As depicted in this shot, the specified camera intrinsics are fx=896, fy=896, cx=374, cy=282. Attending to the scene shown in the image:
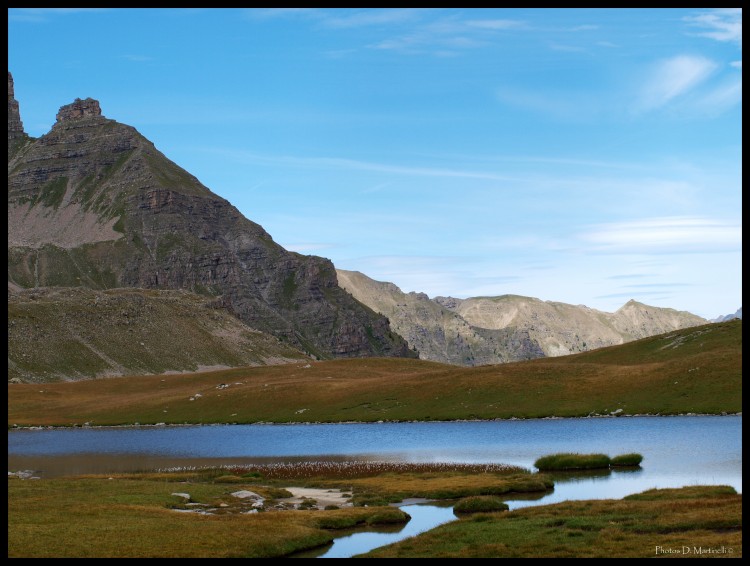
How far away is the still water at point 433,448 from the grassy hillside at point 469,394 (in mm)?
7981

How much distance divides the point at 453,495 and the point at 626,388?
71117 millimetres

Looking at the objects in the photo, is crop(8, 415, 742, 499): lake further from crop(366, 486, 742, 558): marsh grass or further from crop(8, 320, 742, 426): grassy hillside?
crop(366, 486, 742, 558): marsh grass

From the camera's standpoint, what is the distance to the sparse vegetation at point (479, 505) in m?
49.4

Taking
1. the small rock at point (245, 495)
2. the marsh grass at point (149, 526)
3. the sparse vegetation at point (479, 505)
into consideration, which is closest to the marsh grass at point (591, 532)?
the sparse vegetation at point (479, 505)

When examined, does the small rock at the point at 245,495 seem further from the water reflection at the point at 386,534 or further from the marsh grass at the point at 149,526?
the water reflection at the point at 386,534

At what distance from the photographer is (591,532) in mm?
37906

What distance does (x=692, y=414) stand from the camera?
105 metres

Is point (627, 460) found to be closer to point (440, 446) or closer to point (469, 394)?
point (440, 446)

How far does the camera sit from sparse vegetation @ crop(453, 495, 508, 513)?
162ft

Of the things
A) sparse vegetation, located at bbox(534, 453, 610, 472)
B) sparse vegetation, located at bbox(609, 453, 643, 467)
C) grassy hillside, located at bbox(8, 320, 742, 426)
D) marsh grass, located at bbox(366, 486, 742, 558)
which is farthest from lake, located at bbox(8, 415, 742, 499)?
marsh grass, located at bbox(366, 486, 742, 558)

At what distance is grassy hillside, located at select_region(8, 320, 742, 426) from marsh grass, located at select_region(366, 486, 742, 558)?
6618 cm

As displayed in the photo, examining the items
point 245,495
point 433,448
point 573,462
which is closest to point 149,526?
point 245,495
